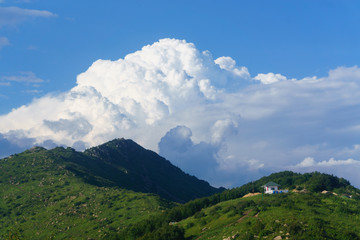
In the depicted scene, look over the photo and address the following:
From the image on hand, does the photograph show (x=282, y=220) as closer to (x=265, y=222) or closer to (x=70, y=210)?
(x=265, y=222)

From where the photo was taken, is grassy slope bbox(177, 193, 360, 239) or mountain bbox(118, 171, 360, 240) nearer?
grassy slope bbox(177, 193, 360, 239)

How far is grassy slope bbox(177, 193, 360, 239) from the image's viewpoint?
3039 inches

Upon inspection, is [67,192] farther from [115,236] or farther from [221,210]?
[221,210]

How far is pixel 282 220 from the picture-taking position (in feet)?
279

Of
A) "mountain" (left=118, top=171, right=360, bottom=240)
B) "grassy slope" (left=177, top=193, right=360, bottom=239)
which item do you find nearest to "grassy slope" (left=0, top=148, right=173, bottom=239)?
"mountain" (left=118, top=171, right=360, bottom=240)

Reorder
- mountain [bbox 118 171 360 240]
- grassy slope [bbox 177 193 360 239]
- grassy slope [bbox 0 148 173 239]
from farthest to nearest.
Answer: grassy slope [bbox 0 148 173 239] < mountain [bbox 118 171 360 240] < grassy slope [bbox 177 193 360 239]

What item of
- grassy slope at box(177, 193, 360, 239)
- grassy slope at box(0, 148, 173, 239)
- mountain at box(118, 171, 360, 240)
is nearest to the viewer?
grassy slope at box(177, 193, 360, 239)

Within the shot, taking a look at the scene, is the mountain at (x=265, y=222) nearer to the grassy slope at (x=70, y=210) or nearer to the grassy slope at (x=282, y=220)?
the grassy slope at (x=282, y=220)

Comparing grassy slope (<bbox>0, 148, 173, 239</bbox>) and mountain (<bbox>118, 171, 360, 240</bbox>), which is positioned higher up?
grassy slope (<bbox>0, 148, 173, 239</bbox>)

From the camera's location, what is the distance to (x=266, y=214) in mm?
97375

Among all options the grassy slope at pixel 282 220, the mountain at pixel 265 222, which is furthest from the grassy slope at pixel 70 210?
the grassy slope at pixel 282 220

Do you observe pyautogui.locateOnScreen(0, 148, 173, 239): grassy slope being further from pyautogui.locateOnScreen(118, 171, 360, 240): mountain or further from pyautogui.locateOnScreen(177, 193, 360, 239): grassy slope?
pyautogui.locateOnScreen(177, 193, 360, 239): grassy slope

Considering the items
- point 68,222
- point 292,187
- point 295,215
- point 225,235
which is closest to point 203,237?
point 225,235

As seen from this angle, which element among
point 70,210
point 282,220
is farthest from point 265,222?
point 70,210
